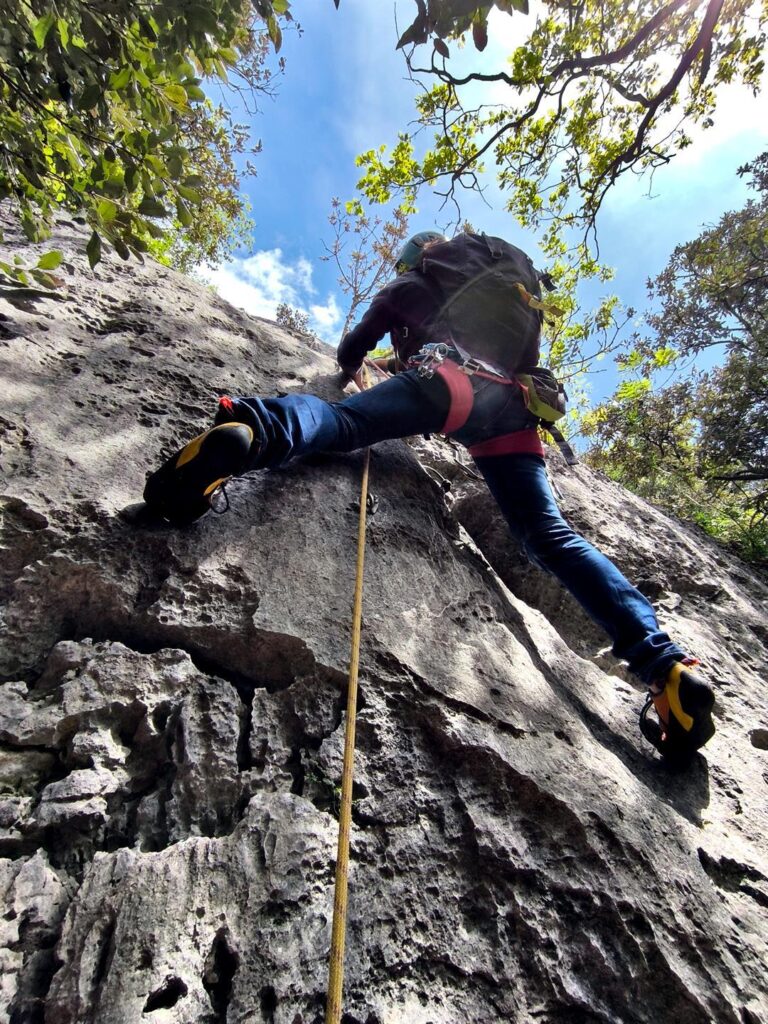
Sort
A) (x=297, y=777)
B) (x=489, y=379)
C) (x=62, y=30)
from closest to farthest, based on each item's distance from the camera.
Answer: (x=297, y=777) → (x=62, y=30) → (x=489, y=379)

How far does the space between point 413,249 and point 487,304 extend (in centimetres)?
101

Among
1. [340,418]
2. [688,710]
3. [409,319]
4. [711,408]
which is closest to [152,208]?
[340,418]

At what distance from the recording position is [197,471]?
5.86 ft

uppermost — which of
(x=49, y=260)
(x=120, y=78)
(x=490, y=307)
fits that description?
(x=490, y=307)

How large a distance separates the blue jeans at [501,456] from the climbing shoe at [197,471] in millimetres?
134

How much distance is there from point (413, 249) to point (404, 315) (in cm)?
84

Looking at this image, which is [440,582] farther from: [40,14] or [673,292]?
[673,292]

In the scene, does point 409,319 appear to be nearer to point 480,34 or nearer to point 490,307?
point 490,307

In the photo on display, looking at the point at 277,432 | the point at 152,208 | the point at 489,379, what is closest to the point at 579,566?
the point at 489,379

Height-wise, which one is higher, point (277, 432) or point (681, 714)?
point (277, 432)

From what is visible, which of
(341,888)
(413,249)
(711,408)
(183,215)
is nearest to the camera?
(341,888)

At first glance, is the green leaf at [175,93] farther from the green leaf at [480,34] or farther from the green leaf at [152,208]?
the green leaf at [480,34]

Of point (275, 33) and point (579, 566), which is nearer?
point (275, 33)

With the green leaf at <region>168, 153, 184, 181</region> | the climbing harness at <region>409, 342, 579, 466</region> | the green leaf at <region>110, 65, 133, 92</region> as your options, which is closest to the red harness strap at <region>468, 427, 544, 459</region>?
the climbing harness at <region>409, 342, 579, 466</region>
